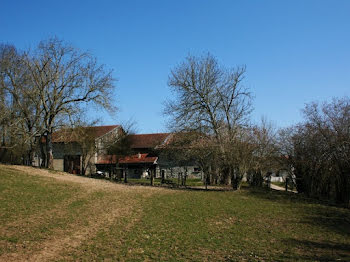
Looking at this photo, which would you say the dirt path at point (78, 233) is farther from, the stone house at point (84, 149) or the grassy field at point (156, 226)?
the stone house at point (84, 149)

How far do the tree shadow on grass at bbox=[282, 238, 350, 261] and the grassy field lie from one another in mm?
Result: 26

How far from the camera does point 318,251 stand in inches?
343

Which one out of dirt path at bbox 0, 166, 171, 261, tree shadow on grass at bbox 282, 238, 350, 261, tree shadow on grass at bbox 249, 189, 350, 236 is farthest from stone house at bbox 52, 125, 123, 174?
tree shadow on grass at bbox 282, 238, 350, 261

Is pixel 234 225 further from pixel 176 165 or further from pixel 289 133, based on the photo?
pixel 176 165

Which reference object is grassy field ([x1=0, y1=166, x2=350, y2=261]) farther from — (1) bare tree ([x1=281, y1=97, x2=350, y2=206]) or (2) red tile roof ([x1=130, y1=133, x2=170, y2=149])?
(2) red tile roof ([x1=130, y1=133, x2=170, y2=149])

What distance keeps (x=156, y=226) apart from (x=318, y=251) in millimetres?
5170

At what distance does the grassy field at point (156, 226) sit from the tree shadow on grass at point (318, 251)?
0.03 metres

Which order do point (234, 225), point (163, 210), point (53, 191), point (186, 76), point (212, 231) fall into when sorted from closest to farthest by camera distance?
point (212, 231) < point (234, 225) < point (163, 210) < point (53, 191) < point (186, 76)

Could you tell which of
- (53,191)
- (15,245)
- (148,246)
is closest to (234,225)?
(148,246)

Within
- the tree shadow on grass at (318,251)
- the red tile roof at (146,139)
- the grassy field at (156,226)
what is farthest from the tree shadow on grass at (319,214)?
the red tile roof at (146,139)

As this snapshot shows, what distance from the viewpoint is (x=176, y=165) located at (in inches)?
1492

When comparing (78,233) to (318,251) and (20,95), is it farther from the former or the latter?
(20,95)

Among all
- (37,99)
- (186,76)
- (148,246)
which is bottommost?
(148,246)

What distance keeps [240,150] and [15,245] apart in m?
13.8
